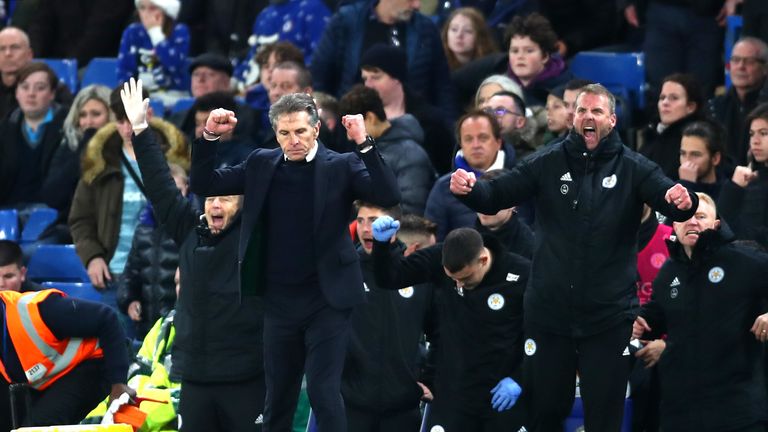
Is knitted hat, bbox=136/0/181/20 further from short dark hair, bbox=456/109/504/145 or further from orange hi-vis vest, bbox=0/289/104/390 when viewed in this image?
orange hi-vis vest, bbox=0/289/104/390

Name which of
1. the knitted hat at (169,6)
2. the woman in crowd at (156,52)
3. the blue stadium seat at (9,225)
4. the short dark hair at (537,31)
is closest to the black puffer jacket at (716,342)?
the short dark hair at (537,31)

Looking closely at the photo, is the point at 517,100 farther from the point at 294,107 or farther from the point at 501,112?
the point at 294,107

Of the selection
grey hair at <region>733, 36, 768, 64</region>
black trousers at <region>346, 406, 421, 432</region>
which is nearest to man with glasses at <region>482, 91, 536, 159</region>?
grey hair at <region>733, 36, 768, 64</region>

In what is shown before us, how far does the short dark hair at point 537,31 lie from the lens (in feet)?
41.0

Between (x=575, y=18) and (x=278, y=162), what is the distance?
6.01 m

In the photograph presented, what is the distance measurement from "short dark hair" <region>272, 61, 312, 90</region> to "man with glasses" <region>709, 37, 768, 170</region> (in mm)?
2999

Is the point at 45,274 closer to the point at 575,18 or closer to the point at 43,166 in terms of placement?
the point at 43,166

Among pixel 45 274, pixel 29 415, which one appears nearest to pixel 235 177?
pixel 29 415

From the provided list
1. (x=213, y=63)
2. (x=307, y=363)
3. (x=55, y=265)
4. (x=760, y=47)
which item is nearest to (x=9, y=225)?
(x=55, y=265)

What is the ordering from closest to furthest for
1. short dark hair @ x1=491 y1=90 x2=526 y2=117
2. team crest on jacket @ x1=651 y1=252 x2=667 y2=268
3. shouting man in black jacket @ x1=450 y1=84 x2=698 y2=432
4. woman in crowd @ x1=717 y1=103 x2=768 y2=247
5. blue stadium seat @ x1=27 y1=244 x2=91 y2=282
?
shouting man in black jacket @ x1=450 y1=84 x2=698 y2=432 → woman in crowd @ x1=717 y1=103 x2=768 y2=247 → team crest on jacket @ x1=651 y1=252 x2=667 y2=268 → short dark hair @ x1=491 y1=90 x2=526 y2=117 → blue stadium seat @ x1=27 y1=244 x2=91 y2=282

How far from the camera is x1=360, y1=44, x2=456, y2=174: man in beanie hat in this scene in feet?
40.5

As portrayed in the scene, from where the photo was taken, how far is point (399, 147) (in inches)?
461

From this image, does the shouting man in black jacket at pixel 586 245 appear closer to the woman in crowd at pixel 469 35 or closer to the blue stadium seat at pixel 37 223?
the woman in crowd at pixel 469 35

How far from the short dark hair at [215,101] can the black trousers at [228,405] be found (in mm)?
3429
